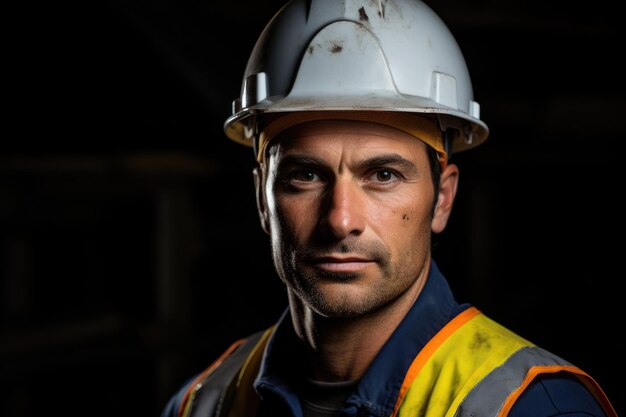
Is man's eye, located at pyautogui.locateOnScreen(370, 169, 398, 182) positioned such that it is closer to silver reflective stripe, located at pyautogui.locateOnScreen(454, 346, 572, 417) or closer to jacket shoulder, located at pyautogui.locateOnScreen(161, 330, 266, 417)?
silver reflective stripe, located at pyautogui.locateOnScreen(454, 346, 572, 417)

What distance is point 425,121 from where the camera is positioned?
1785 mm

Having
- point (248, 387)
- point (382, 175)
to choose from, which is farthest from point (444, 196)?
point (248, 387)

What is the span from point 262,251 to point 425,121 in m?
3.97

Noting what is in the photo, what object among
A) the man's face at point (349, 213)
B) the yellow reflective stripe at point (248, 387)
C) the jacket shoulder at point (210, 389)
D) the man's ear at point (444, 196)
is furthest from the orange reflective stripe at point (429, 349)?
the jacket shoulder at point (210, 389)

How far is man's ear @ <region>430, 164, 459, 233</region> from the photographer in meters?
1.90

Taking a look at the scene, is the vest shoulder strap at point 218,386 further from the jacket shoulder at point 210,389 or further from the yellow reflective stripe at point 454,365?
the yellow reflective stripe at point 454,365

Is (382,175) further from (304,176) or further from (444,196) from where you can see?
(444,196)

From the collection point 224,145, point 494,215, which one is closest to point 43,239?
point 224,145

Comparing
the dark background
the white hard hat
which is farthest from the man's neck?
the dark background

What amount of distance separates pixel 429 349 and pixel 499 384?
0.21 metres

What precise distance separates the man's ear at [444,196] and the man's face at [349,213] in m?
0.14

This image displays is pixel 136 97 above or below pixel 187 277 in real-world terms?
above

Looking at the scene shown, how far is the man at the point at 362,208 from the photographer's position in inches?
63.7

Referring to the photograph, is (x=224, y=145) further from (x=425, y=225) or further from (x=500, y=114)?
(x=425, y=225)
